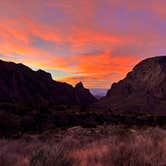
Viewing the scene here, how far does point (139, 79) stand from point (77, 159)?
138206mm

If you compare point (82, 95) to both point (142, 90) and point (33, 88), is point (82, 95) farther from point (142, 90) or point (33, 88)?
point (33, 88)

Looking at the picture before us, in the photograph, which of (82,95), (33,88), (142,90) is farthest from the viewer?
(82,95)

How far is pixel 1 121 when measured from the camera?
1208 inches

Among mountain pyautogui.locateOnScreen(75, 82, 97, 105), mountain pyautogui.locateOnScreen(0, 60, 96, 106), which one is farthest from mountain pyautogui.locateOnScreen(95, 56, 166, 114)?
mountain pyautogui.locateOnScreen(0, 60, 96, 106)

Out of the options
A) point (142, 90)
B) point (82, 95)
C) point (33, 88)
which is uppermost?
point (33, 88)

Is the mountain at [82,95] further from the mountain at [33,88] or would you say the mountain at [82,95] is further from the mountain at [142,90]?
the mountain at [142,90]

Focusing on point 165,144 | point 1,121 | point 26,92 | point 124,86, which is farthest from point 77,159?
point 124,86

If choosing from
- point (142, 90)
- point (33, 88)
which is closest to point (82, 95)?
point (142, 90)

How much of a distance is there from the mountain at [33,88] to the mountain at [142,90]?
1112 centimetres

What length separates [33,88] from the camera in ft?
380

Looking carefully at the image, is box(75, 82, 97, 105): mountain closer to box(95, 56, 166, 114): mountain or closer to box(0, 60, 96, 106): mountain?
box(0, 60, 96, 106): mountain

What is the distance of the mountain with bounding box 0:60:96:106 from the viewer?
105688mm

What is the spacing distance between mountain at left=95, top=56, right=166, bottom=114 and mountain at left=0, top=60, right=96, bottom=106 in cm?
1112

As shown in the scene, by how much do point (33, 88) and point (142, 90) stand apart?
40500mm
